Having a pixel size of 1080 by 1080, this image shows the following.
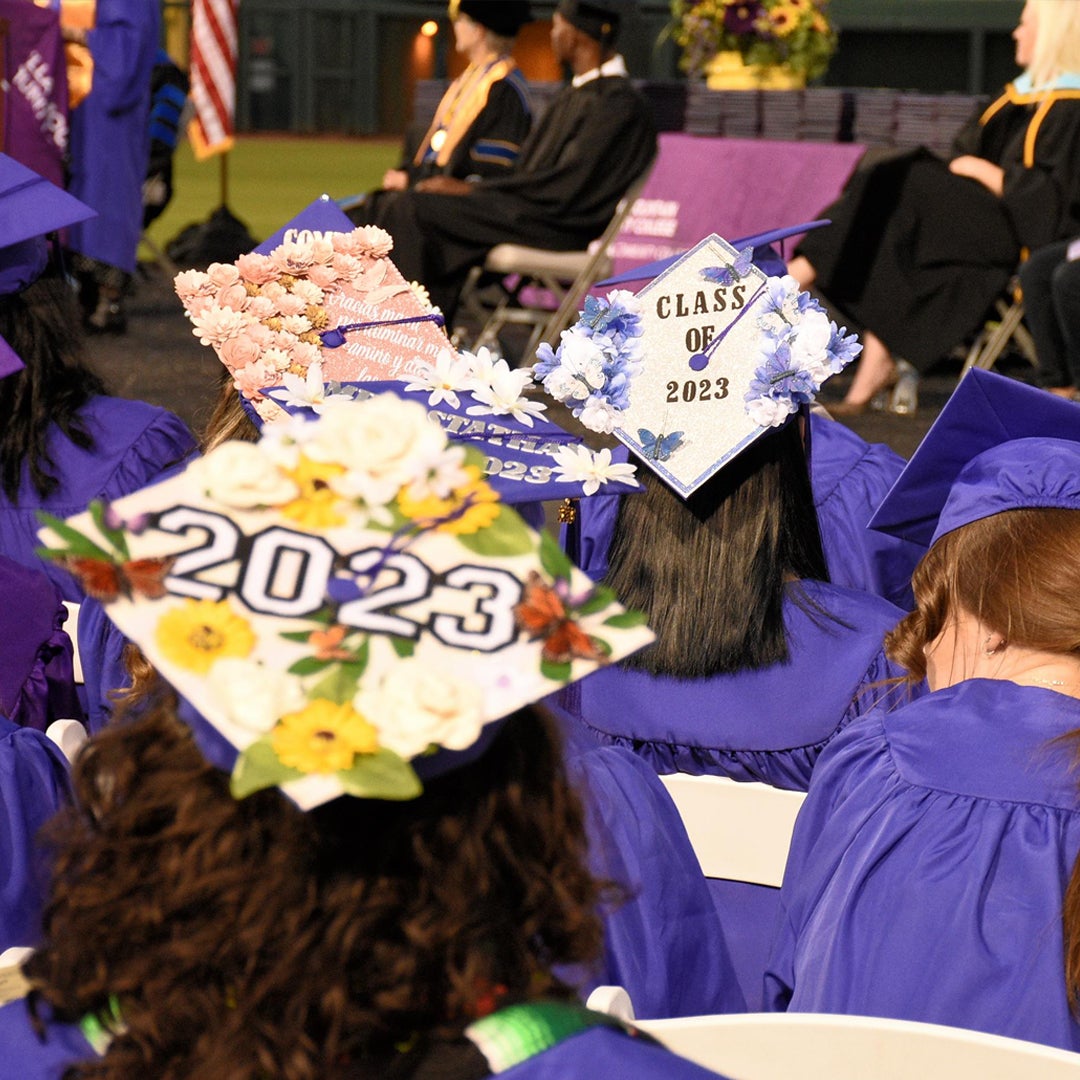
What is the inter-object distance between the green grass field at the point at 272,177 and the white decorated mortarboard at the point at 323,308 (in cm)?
1023

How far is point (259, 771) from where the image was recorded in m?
0.84

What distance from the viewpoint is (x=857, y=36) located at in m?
16.3

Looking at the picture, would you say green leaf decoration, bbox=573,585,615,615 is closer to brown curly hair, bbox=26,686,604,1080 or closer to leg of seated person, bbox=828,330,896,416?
brown curly hair, bbox=26,686,604,1080

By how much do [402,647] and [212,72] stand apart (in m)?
10.5

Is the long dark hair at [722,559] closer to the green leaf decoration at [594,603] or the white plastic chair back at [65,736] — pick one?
the white plastic chair back at [65,736]

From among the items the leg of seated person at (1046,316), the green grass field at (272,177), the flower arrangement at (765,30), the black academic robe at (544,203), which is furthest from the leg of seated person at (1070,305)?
the green grass field at (272,177)

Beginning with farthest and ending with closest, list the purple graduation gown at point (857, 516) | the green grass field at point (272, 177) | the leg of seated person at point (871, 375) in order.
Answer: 1. the green grass field at point (272, 177)
2. the leg of seated person at point (871, 375)
3. the purple graduation gown at point (857, 516)

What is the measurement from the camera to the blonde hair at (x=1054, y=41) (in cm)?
576

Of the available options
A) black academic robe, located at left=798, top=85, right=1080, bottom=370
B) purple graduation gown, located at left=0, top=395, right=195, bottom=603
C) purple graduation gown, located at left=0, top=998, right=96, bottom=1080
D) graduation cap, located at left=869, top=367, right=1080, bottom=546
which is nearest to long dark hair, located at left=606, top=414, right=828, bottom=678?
graduation cap, located at left=869, top=367, right=1080, bottom=546

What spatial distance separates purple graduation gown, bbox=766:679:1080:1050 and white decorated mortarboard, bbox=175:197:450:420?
0.99m

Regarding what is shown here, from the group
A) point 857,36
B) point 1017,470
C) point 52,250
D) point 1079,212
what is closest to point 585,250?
point 1079,212

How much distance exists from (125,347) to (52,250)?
14.1 ft

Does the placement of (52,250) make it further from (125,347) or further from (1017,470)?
(125,347)

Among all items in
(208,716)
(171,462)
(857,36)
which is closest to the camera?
(208,716)
